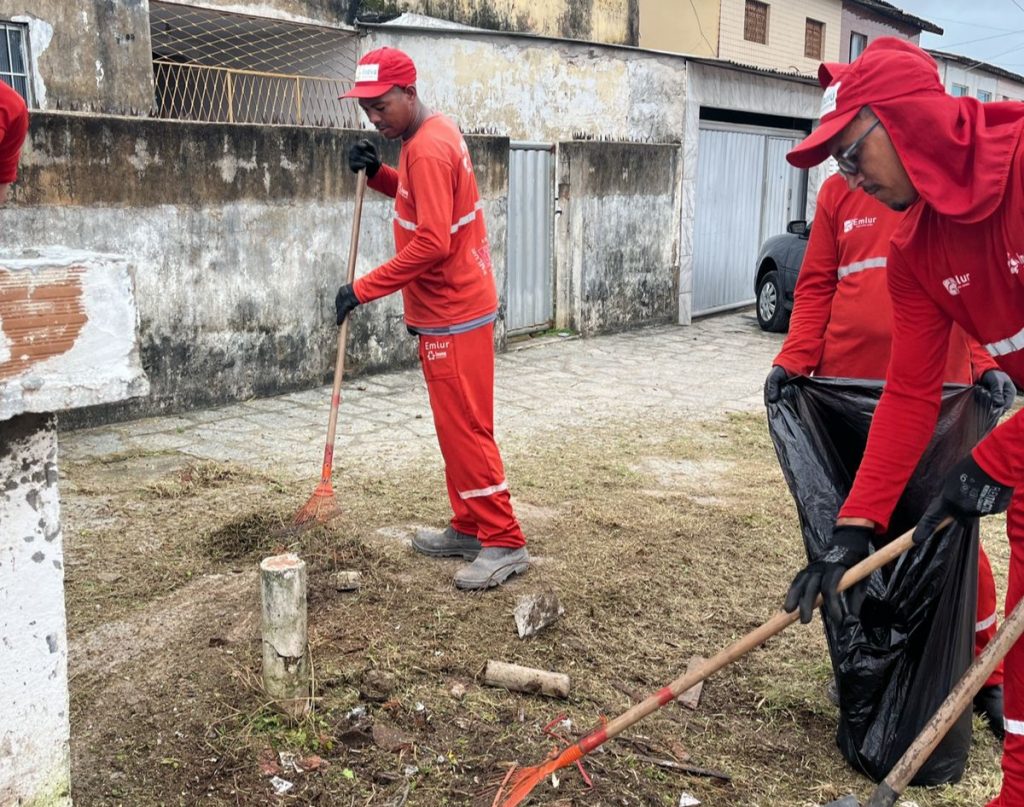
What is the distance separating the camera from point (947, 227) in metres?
2.38

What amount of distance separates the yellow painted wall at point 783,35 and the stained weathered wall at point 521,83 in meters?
11.5

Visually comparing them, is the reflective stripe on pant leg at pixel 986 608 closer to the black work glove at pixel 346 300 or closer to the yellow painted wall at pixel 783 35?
the black work glove at pixel 346 300

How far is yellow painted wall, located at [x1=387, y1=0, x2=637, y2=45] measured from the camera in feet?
51.1

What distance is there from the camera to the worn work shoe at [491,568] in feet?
13.7

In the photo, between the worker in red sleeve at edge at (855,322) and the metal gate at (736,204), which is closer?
the worker in red sleeve at edge at (855,322)

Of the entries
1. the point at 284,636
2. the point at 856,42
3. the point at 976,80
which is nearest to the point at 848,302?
the point at 284,636

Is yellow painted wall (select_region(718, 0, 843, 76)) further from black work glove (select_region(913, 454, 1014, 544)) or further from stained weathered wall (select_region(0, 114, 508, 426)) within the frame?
black work glove (select_region(913, 454, 1014, 544))

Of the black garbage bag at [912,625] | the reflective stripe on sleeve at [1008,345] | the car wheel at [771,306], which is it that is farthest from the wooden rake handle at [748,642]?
the car wheel at [771,306]

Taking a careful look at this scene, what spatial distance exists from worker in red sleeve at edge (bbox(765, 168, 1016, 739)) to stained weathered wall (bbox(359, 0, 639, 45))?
475 inches

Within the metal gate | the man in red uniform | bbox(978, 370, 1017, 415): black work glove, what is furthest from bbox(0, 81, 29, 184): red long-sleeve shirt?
the metal gate

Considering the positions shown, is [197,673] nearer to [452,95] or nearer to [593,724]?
[593,724]

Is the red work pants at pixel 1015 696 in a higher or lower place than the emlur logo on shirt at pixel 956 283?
lower

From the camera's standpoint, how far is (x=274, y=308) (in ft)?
25.2

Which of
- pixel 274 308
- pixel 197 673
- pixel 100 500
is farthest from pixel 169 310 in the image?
pixel 197 673
